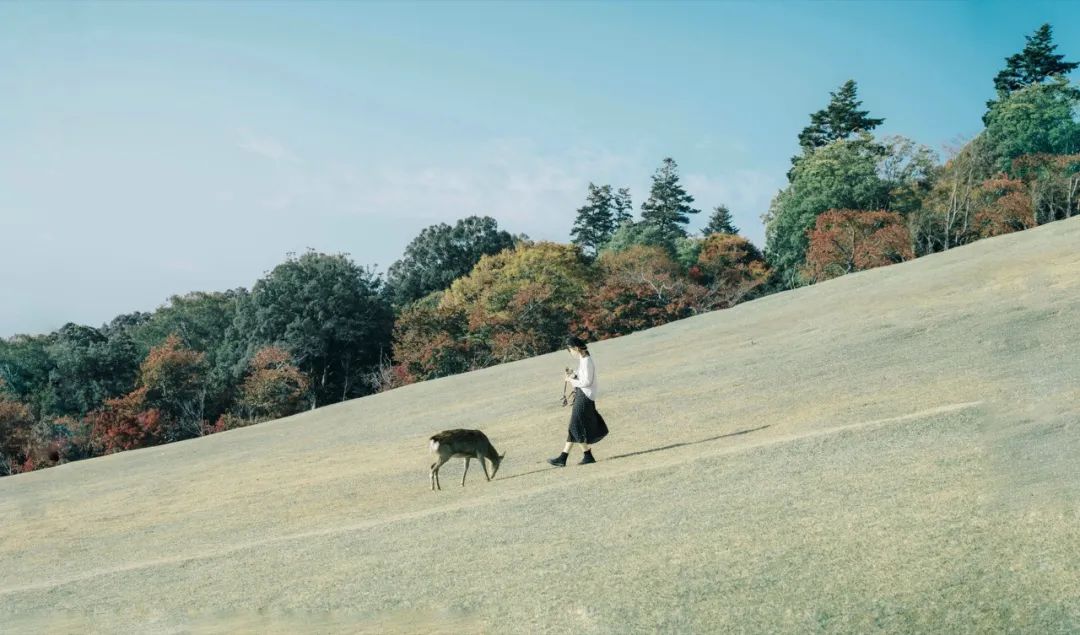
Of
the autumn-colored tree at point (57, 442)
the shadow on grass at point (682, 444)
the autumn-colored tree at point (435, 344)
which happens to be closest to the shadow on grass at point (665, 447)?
the shadow on grass at point (682, 444)

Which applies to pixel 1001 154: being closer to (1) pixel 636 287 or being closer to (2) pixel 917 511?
(1) pixel 636 287

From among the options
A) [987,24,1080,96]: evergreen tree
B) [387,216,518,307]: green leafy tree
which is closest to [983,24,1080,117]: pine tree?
[987,24,1080,96]: evergreen tree

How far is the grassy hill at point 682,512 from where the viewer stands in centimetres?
929

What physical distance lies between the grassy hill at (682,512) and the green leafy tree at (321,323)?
44.8 m

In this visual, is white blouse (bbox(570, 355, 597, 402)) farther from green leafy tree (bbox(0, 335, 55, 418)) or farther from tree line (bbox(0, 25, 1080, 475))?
green leafy tree (bbox(0, 335, 55, 418))

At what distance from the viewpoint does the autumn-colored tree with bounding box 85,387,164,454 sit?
6141cm

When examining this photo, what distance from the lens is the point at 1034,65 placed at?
90.6 metres

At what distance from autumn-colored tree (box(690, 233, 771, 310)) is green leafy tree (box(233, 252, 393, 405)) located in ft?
88.9

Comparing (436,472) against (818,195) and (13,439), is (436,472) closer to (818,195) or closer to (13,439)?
(13,439)

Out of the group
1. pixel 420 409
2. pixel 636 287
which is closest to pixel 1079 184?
pixel 636 287

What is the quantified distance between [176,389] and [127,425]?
4655mm

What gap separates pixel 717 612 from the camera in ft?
29.3

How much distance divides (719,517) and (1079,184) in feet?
207

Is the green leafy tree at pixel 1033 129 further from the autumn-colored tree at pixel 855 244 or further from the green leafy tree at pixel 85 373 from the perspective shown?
the green leafy tree at pixel 85 373
